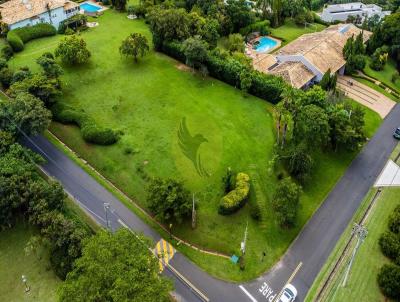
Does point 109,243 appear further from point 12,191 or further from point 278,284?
point 278,284

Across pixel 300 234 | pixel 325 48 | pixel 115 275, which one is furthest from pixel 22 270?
pixel 325 48

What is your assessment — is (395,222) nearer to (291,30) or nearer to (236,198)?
(236,198)

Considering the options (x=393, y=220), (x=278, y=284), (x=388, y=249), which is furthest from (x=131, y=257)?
(x=393, y=220)

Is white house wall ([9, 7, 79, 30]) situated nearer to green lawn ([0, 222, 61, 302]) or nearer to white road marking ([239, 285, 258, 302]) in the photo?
green lawn ([0, 222, 61, 302])

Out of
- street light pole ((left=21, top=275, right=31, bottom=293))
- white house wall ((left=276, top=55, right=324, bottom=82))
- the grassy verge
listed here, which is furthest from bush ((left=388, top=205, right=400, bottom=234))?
street light pole ((left=21, top=275, right=31, bottom=293))

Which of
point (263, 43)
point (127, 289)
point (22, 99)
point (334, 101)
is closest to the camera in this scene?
point (127, 289)

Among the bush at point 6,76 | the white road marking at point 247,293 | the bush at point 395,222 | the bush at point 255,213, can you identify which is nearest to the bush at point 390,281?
the bush at point 395,222
